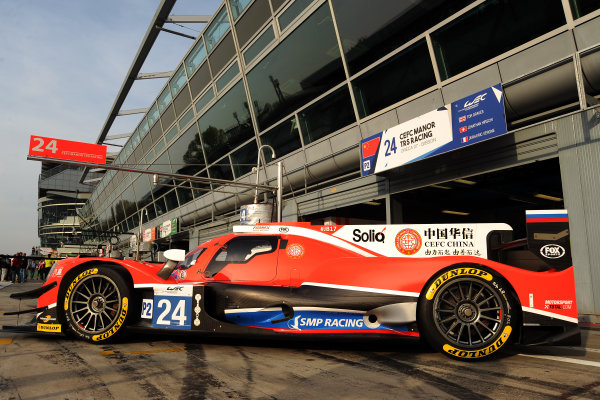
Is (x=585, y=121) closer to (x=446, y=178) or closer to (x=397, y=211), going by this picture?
(x=446, y=178)

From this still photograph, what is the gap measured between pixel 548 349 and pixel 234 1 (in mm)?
19474

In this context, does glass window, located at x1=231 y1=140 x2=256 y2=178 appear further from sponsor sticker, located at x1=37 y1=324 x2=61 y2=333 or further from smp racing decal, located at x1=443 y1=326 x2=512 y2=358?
smp racing decal, located at x1=443 y1=326 x2=512 y2=358

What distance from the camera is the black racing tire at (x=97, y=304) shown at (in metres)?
5.08

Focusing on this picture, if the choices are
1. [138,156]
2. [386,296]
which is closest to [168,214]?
[138,156]

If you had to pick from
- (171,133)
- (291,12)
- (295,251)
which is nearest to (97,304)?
(295,251)

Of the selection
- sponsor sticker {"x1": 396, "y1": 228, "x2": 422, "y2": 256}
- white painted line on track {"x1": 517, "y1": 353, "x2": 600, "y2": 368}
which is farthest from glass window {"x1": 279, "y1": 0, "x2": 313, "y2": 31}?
white painted line on track {"x1": 517, "y1": 353, "x2": 600, "y2": 368}

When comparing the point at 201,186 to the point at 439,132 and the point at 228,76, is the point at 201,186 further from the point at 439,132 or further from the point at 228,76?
the point at 439,132

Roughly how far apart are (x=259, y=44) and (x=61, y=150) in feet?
29.7

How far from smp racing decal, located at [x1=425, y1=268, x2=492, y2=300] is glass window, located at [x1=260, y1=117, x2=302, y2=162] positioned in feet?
41.1

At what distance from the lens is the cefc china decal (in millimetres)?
4965

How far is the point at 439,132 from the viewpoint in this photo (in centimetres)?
1040

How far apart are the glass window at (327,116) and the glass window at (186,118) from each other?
11.1 m

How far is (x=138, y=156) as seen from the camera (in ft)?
122

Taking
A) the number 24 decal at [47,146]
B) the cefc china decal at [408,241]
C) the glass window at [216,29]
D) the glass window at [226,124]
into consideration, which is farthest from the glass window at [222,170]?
the cefc china decal at [408,241]
